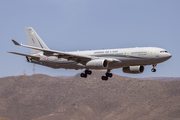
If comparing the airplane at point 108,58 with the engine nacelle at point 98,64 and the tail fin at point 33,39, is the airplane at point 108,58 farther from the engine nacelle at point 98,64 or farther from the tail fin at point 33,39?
the tail fin at point 33,39

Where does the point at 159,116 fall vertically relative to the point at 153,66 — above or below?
below

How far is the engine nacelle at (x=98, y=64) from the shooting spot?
6127 centimetres

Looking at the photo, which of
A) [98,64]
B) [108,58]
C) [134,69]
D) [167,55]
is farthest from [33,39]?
[167,55]

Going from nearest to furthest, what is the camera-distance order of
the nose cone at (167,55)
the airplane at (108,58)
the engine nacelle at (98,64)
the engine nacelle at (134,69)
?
the nose cone at (167,55) → the airplane at (108,58) → the engine nacelle at (98,64) → the engine nacelle at (134,69)

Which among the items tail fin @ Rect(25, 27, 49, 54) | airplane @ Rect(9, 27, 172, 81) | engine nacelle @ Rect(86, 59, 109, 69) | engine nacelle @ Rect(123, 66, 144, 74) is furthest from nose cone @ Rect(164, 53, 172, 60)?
tail fin @ Rect(25, 27, 49, 54)

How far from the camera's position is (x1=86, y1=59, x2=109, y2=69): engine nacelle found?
61272 millimetres

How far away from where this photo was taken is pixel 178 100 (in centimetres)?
18688

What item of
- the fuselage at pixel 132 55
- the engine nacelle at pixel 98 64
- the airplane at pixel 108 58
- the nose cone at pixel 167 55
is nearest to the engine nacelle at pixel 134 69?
the airplane at pixel 108 58

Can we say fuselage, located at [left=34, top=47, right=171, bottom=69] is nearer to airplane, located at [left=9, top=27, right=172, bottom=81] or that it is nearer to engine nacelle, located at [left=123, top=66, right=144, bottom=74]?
airplane, located at [left=9, top=27, right=172, bottom=81]

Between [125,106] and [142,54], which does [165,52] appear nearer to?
[142,54]

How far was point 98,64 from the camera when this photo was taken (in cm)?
6144

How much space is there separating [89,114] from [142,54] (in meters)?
142

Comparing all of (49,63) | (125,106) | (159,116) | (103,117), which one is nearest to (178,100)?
(159,116)

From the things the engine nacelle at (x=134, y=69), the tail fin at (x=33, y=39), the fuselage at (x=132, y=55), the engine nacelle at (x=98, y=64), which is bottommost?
the engine nacelle at (x=134, y=69)
